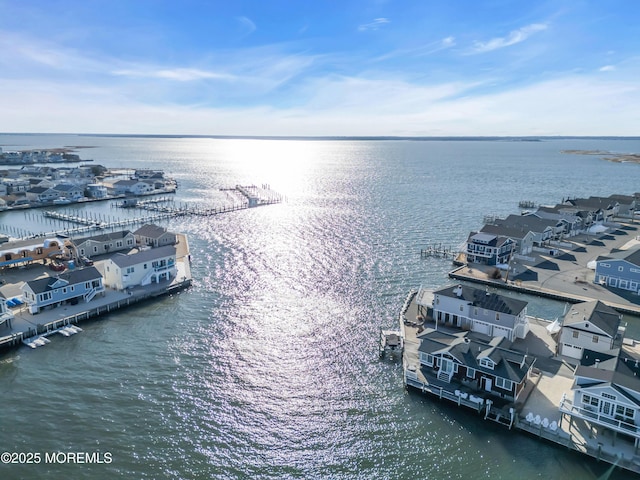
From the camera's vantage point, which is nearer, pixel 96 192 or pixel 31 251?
pixel 31 251

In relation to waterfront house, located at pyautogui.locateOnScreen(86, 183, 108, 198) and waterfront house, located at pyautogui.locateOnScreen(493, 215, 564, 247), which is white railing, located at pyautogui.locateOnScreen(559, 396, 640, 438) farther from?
waterfront house, located at pyautogui.locateOnScreen(86, 183, 108, 198)

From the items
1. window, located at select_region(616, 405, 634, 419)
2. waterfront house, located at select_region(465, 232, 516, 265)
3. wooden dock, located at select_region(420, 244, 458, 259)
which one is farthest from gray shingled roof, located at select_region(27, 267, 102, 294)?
waterfront house, located at select_region(465, 232, 516, 265)

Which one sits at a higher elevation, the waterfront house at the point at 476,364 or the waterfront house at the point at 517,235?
the waterfront house at the point at 517,235

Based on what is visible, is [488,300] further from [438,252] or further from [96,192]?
[96,192]

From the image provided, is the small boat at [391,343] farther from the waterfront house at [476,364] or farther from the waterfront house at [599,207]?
the waterfront house at [599,207]

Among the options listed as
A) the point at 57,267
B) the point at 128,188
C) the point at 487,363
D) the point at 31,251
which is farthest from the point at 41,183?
the point at 487,363

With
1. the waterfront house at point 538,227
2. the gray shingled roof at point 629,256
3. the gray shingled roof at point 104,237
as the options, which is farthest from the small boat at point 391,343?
the gray shingled roof at point 104,237

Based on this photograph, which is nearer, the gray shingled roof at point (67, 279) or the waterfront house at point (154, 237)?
the gray shingled roof at point (67, 279)
